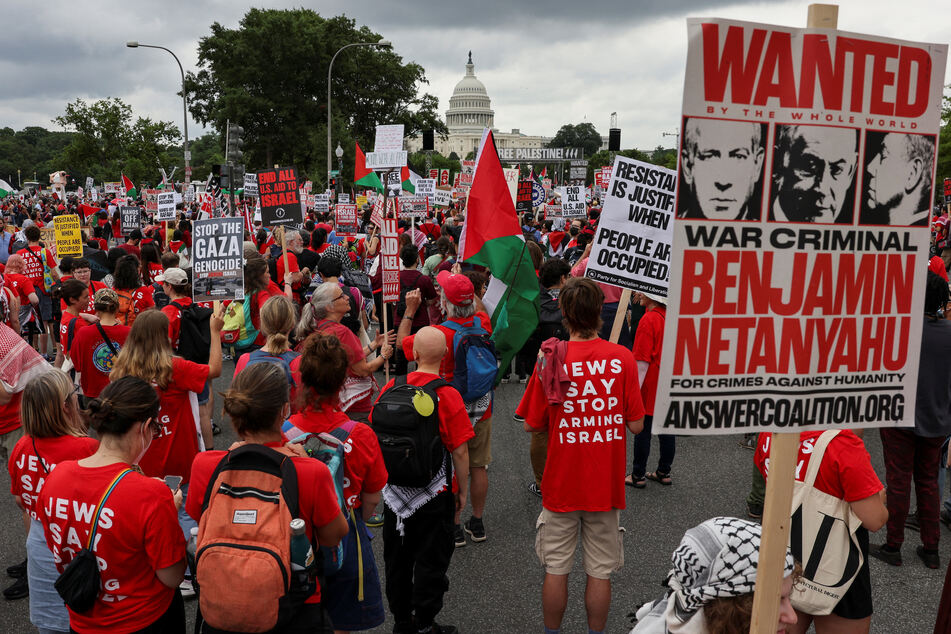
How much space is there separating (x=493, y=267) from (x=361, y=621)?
101 inches

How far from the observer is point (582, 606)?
453cm

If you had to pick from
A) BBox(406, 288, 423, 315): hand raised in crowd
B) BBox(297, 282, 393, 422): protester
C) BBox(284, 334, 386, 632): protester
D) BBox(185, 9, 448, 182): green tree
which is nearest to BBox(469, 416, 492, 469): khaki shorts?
BBox(297, 282, 393, 422): protester

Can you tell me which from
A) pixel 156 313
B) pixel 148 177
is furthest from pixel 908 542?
pixel 148 177

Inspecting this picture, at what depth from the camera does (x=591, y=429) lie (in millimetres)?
3670

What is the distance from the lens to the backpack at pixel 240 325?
678cm

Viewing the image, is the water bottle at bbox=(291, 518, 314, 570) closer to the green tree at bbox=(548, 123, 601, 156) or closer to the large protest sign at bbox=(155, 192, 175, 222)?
the large protest sign at bbox=(155, 192, 175, 222)

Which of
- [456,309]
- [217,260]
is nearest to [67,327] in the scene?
[217,260]

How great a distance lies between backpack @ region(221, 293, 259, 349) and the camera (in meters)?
6.78

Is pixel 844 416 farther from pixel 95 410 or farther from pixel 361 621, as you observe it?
pixel 95 410

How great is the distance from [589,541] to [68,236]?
8653 millimetres

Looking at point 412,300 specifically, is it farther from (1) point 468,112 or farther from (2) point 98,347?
(1) point 468,112

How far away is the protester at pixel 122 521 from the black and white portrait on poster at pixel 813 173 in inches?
91.9

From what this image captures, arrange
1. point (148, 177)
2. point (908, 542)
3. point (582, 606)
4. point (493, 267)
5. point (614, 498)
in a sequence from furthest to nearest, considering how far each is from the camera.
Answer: point (148, 177) < point (908, 542) < point (493, 267) < point (582, 606) < point (614, 498)

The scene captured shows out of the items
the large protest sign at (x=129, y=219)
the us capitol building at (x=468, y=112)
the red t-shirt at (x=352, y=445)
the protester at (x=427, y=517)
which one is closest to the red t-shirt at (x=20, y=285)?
the large protest sign at (x=129, y=219)
